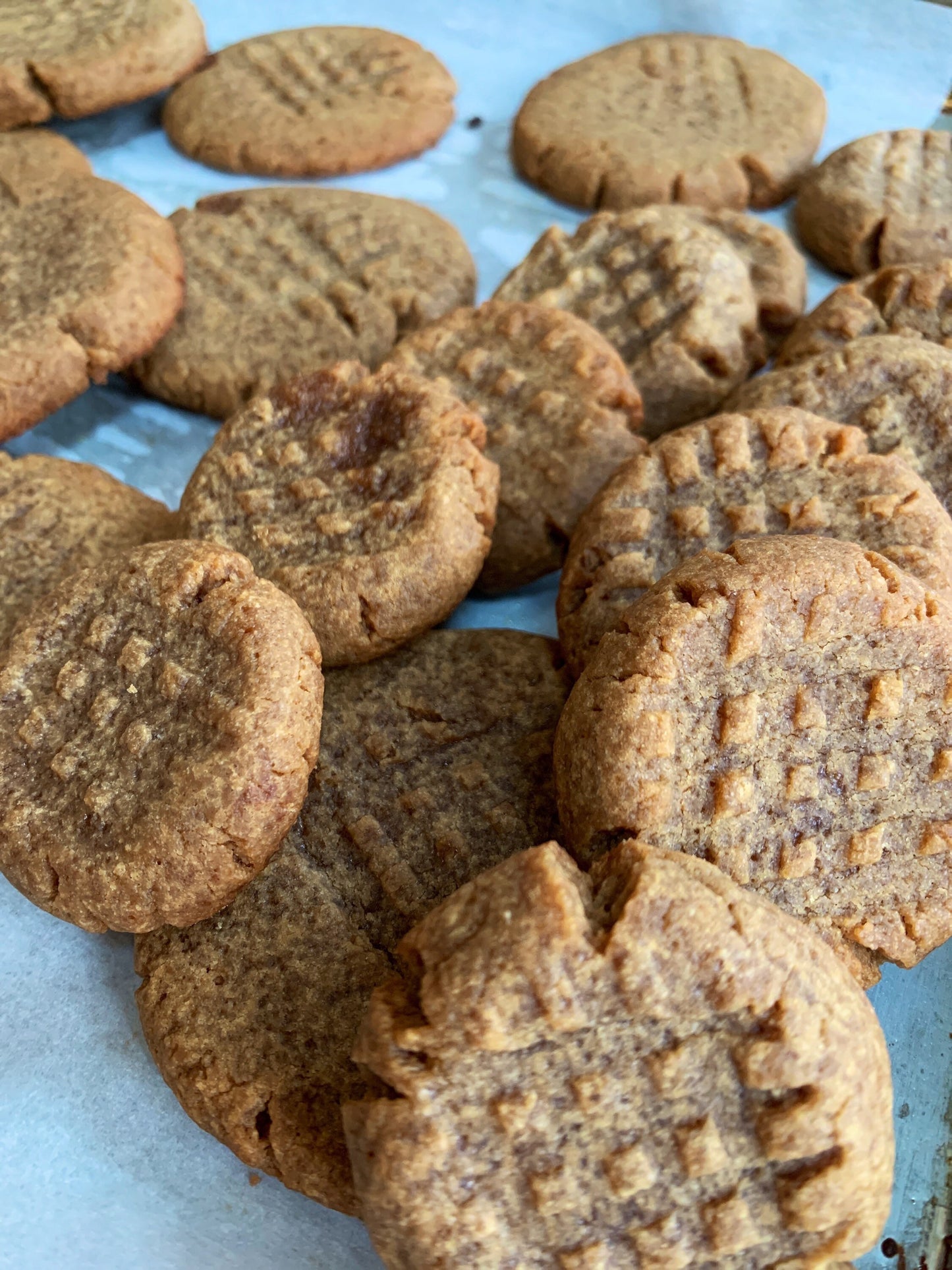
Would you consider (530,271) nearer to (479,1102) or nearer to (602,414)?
(602,414)

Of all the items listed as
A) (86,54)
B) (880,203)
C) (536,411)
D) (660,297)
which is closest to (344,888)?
(536,411)

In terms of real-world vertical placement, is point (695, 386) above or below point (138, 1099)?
Answer: above

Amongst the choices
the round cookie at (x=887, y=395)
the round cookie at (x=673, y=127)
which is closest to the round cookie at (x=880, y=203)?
the round cookie at (x=673, y=127)

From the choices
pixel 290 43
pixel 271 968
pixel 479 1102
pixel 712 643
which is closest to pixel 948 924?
pixel 712 643

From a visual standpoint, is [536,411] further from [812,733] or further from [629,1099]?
[629,1099]

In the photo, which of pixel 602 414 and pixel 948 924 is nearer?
pixel 948 924

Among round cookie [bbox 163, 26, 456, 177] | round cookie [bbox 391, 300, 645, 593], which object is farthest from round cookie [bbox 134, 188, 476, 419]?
round cookie [bbox 391, 300, 645, 593]
